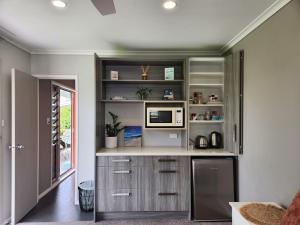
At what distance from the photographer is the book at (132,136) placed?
3.55m

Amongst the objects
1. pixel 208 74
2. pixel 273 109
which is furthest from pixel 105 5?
pixel 208 74

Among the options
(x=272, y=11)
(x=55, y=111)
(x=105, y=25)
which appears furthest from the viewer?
(x=55, y=111)

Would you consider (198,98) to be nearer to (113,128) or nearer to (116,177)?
(113,128)

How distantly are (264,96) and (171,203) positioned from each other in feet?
6.01

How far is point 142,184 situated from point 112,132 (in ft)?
3.09

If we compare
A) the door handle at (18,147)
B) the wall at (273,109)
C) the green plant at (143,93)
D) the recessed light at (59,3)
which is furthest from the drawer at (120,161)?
the recessed light at (59,3)

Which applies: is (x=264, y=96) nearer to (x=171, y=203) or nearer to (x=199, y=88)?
(x=199, y=88)

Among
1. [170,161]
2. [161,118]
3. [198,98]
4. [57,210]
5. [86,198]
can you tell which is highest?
[198,98]

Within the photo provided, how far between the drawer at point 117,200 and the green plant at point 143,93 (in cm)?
141

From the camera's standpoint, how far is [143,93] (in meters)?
3.42

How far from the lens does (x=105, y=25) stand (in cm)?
252

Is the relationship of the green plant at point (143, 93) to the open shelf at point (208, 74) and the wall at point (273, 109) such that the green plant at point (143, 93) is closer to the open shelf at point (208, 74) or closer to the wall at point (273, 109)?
the open shelf at point (208, 74)

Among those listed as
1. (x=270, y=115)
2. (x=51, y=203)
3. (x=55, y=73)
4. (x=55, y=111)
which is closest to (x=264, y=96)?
(x=270, y=115)

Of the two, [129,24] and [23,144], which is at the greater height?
[129,24]
